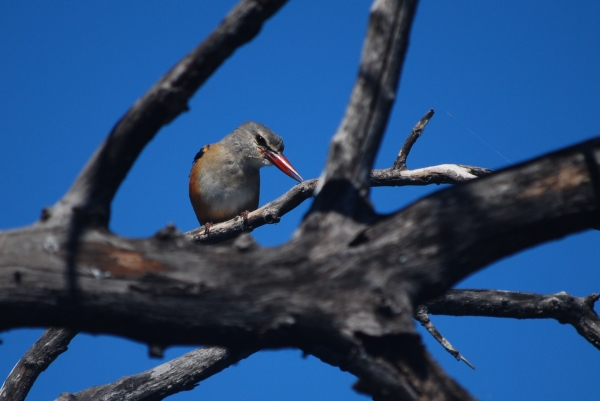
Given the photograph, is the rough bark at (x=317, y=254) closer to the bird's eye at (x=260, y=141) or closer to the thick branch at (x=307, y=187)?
the thick branch at (x=307, y=187)

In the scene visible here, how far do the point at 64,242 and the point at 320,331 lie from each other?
120 centimetres

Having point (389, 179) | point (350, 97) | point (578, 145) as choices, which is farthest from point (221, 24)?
point (389, 179)

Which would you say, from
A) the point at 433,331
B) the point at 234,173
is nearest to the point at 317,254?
the point at 433,331

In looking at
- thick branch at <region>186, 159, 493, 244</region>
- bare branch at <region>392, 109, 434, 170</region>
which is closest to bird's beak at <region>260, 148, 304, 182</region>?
thick branch at <region>186, 159, 493, 244</region>

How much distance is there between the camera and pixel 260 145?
7332 millimetres

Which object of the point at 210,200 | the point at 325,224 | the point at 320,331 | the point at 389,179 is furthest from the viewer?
the point at 210,200

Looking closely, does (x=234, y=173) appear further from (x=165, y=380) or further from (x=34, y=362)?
(x=34, y=362)

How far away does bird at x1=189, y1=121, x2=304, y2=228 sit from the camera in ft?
23.9

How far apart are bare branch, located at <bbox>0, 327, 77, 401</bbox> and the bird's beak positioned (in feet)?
10.5

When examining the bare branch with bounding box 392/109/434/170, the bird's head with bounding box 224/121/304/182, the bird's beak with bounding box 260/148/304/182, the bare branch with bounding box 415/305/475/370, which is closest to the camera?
the bare branch with bounding box 415/305/475/370

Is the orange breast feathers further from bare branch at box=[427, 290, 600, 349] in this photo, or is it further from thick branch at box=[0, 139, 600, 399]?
thick branch at box=[0, 139, 600, 399]

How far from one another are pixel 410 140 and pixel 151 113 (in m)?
3.19

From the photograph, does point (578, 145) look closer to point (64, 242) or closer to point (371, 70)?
point (371, 70)

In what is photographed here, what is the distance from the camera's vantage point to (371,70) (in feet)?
8.27
